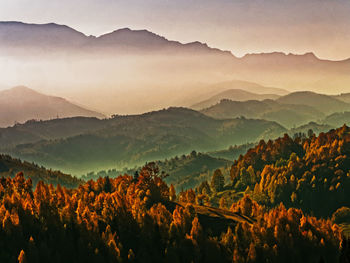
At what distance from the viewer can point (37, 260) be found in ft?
655

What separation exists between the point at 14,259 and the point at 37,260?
9.10 m

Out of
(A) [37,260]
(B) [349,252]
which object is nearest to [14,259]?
(A) [37,260]

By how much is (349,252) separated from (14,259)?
424ft

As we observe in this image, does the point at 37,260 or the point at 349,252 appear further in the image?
the point at 37,260

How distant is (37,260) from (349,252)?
122 meters

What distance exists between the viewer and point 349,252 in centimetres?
14275

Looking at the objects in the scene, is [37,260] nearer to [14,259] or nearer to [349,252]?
[14,259]

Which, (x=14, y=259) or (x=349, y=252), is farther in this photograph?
(x=14, y=259)

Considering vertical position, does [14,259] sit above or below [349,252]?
below

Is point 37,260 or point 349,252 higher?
point 349,252

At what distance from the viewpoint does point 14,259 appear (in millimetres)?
198625
